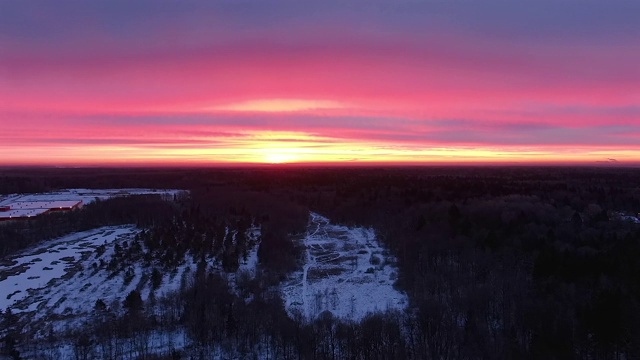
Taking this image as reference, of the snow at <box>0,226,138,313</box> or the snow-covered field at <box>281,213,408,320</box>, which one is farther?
the snow at <box>0,226,138,313</box>

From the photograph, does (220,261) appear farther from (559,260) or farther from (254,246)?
(559,260)

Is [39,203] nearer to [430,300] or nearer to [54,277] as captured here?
[54,277]

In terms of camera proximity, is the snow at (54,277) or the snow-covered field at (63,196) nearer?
the snow at (54,277)

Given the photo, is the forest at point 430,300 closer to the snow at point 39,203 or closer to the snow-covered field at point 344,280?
the snow-covered field at point 344,280

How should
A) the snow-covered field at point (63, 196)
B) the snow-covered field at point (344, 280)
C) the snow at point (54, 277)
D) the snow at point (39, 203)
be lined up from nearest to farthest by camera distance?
1. the snow-covered field at point (344, 280)
2. the snow at point (54, 277)
3. the snow at point (39, 203)
4. the snow-covered field at point (63, 196)

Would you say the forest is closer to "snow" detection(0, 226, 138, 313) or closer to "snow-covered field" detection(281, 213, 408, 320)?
"snow-covered field" detection(281, 213, 408, 320)

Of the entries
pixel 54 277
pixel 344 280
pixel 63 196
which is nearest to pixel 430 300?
pixel 344 280

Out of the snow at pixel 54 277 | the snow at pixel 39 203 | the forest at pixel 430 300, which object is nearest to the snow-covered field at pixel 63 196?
the snow at pixel 39 203

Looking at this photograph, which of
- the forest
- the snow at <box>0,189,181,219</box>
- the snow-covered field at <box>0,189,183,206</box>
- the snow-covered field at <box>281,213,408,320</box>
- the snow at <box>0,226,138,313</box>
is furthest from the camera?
the snow-covered field at <box>0,189,183,206</box>

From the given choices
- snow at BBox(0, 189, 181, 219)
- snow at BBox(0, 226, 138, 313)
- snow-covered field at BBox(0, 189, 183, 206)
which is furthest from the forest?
snow-covered field at BBox(0, 189, 183, 206)

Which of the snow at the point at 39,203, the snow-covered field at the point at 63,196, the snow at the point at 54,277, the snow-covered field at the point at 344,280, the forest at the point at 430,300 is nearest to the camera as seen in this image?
the forest at the point at 430,300
